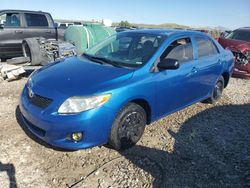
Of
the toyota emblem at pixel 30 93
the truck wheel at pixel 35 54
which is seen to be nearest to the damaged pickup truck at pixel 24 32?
the truck wheel at pixel 35 54

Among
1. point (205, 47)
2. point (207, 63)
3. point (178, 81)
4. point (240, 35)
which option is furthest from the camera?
point (240, 35)

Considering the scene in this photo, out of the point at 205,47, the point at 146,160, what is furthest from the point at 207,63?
the point at 146,160

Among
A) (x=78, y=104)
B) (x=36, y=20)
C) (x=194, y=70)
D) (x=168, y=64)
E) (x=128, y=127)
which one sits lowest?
(x=128, y=127)

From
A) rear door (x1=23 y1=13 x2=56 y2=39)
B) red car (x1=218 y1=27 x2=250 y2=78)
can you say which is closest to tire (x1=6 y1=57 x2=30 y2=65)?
rear door (x1=23 y1=13 x2=56 y2=39)

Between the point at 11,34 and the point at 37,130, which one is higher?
the point at 11,34

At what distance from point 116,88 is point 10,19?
727 centimetres

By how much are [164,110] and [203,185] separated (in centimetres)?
148

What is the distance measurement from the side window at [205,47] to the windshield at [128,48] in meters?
1.06

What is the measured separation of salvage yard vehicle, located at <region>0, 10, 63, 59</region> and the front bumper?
639cm

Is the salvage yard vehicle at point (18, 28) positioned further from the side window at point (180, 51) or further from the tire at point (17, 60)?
the side window at point (180, 51)

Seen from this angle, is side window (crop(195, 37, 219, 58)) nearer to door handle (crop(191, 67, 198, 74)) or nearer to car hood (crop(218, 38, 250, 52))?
door handle (crop(191, 67, 198, 74))

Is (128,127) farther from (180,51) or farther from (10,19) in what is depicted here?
(10,19)

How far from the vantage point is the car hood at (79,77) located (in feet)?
12.0

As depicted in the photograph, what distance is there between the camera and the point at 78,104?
3508 mm
